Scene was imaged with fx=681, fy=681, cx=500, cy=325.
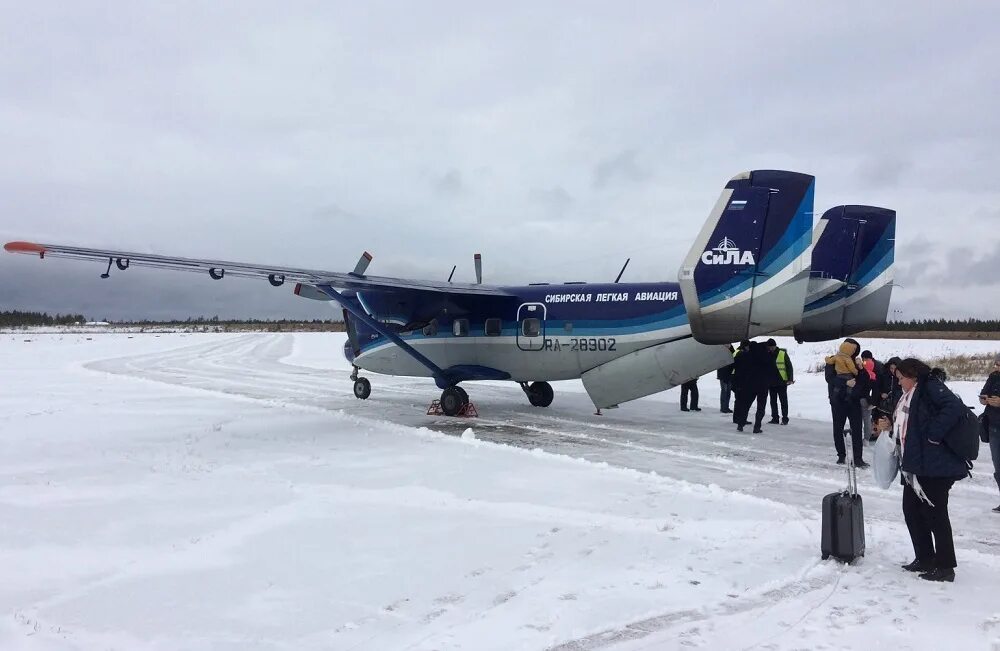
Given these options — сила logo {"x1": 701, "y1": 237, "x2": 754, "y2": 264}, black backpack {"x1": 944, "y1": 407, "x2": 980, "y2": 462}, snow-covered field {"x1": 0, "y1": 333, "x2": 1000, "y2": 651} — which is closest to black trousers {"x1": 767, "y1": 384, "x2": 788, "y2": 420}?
snow-covered field {"x1": 0, "y1": 333, "x2": 1000, "y2": 651}

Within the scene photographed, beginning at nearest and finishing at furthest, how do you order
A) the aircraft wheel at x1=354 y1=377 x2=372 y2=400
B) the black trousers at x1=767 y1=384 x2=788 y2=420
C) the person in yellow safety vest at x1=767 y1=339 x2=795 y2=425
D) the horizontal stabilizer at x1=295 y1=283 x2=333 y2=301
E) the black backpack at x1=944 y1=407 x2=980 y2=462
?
the black backpack at x1=944 y1=407 x2=980 y2=462 → the person in yellow safety vest at x1=767 y1=339 x2=795 y2=425 → the black trousers at x1=767 y1=384 x2=788 y2=420 → the horizontal stabilizer at x1=295 y1=283 x2=333 y2=301 → the aircraft wheel at x1=354 y1=377 x2=372 y2=400

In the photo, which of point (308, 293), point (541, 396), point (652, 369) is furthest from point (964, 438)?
point (308, 293)

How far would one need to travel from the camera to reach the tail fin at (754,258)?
1096cm

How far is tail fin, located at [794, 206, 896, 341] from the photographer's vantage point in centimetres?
1292

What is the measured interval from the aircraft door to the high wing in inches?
26.1

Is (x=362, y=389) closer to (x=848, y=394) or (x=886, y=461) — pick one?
(x=848, y=394)

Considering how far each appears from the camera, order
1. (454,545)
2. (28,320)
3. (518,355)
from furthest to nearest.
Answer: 1. (28,320)
2. (518,355)
3. (454,545)

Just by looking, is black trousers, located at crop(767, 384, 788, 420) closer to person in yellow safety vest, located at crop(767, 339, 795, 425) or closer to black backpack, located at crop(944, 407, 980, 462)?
person in yellow safety vest, located at crop(767, 339, 795, 425)

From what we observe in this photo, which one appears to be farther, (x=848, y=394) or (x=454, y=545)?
(x=848, y=394)

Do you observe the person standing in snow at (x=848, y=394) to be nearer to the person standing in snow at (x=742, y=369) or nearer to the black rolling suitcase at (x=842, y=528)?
the person standing in snow at (x=742, y=369)

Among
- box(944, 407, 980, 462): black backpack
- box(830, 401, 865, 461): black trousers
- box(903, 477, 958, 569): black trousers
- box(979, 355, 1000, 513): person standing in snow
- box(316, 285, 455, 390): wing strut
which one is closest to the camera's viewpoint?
box(944, 407, 980, 462): black backpack

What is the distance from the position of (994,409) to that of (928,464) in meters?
3.10

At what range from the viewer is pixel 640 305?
13961 mm

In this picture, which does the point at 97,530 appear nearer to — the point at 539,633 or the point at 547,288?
the point at 539,633
